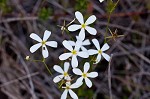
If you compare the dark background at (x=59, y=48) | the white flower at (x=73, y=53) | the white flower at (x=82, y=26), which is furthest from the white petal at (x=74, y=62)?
the dark background at (x=59, y=48)

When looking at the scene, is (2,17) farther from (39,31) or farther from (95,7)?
(95,7)

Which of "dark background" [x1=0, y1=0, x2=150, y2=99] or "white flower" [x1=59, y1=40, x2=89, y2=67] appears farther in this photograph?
"dark background" [x1=0, y1=0, x2=150, y2=99]

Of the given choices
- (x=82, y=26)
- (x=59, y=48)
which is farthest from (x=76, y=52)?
(x=59, y=48)

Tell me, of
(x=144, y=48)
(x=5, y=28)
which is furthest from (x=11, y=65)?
(x=144, y=48)

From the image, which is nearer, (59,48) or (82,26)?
(82,26)

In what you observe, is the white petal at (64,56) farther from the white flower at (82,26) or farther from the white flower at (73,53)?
the white flower at (82,26)

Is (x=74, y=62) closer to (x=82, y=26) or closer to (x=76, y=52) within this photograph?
(x=76, y=52)

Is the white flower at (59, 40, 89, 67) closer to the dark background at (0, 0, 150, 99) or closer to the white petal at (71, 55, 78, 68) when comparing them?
the white petal at (71, 55, 78, 68)

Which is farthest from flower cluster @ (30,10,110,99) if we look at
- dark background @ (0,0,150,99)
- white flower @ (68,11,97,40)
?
dark background @ (0,0,150,99)
